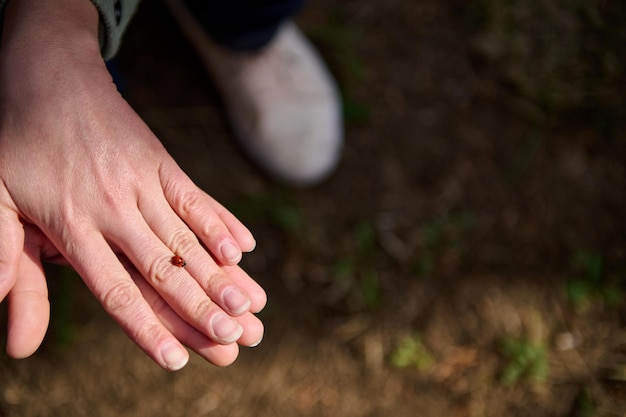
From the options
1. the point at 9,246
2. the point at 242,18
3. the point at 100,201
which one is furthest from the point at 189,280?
the point at 242,18

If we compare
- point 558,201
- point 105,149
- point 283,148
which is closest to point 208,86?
point 283,148

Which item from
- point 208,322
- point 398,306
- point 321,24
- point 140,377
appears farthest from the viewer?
point 321,24

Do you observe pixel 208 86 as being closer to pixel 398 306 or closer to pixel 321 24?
pixel 321 24

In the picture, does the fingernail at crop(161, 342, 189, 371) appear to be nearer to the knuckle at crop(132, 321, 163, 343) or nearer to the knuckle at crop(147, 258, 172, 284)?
the knuckle at crop(132, 321, 163, 343)

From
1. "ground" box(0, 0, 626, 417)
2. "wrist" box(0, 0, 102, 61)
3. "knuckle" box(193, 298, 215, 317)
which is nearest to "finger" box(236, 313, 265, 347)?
"knuckle" box(193, 298, 215, 317)

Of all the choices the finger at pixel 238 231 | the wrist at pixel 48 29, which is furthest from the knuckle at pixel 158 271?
the wrist at pixel 48 29

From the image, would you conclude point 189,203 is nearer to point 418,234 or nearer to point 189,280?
point 189,280
